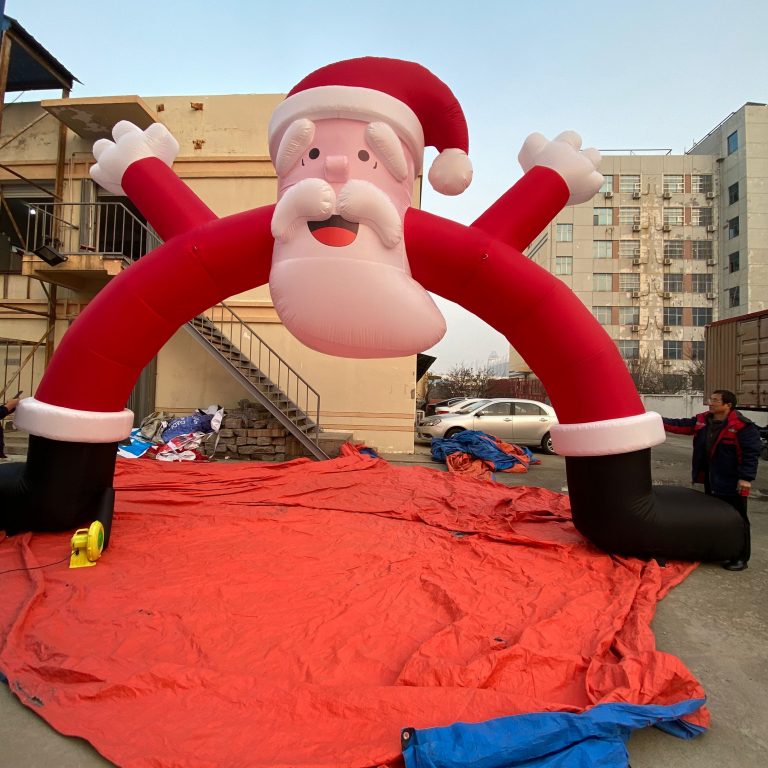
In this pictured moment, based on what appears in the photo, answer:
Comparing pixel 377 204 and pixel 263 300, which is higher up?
pixel 263 300

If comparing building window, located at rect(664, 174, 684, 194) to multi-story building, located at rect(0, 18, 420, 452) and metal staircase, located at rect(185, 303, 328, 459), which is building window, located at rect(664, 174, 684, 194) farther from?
metal staircase, located at rect(185, 303, 328, 459)

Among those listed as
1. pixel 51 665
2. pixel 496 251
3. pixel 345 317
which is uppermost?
pixel 496 251

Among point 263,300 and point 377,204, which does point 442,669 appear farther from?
point 263,300

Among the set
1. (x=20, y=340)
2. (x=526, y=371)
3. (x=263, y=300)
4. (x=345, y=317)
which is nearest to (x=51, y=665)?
(x=345, y=317)

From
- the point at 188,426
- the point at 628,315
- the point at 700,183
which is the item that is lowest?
the point at 188,426

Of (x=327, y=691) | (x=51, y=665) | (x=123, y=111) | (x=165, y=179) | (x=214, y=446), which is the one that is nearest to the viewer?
(x=327, y=691)

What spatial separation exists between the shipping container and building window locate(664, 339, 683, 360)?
31471mm

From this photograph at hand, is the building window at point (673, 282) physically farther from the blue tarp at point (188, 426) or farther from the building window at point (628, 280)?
the blue tarp at point (188, 426)

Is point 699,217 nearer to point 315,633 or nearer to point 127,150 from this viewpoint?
point 127,150

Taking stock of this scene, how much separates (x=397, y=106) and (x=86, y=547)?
4.10 metres

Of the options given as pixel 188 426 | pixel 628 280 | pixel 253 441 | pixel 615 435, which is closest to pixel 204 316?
pixel 188 426

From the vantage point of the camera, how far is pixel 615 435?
365 centimetres

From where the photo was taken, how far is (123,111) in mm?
10031

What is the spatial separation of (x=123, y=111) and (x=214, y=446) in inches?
284
